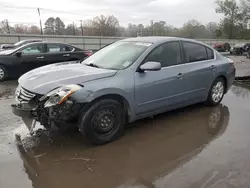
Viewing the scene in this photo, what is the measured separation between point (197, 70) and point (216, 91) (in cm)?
102

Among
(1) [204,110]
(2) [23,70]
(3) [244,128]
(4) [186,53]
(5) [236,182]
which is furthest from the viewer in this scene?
(2) [23,70]

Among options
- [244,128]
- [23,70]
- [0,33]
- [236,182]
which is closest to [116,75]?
[236,182]

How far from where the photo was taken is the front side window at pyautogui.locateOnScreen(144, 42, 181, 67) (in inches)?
185

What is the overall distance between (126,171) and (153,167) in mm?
361

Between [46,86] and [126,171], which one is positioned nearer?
[126,171]

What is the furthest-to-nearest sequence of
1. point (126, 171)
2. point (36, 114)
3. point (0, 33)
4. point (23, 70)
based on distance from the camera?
point (0, 33) < point (23, 70) < point (36, 114) < point (126, 171)

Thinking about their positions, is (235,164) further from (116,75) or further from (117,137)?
(116,75)

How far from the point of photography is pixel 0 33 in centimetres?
2156

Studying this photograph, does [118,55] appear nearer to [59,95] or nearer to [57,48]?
[59,95]

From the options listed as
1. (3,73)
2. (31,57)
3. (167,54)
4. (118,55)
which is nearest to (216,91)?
(167,54)

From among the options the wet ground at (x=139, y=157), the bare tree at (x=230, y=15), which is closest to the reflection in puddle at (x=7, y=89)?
the wet ground at (x=139, y=157)

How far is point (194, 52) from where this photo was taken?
5.49 m

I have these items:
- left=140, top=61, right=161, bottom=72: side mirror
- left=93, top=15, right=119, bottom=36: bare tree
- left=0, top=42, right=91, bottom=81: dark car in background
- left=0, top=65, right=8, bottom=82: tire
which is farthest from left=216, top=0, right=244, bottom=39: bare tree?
left=140, top=61, right=161, bottom=72: side mirror

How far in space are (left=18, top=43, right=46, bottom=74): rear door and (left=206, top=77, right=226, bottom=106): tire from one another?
20.9 feet
